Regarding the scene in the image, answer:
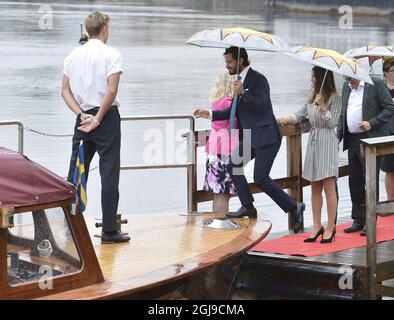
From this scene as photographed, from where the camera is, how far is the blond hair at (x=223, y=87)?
35.2 feet

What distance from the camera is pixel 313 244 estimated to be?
1074 centimetres

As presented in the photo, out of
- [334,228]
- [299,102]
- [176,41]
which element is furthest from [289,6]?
[334,228]

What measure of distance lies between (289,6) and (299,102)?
4523 cm

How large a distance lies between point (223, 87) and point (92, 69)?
2.04m

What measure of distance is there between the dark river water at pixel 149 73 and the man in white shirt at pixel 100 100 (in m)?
4.46

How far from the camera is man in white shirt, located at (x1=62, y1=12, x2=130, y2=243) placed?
9000 millimetres

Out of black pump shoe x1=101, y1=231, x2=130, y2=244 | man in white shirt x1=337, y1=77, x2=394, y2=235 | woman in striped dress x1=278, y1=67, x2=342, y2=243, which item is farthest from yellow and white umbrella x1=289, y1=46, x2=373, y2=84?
black pump shoe x1=101, y1=231, x2=130, y2=244

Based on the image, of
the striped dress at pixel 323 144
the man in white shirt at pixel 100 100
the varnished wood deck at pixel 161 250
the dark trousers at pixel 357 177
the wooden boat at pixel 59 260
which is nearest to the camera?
the wooden boat at pixel 59 260

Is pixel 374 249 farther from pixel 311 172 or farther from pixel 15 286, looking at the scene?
pixel 15 286

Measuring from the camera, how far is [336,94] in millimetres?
10469

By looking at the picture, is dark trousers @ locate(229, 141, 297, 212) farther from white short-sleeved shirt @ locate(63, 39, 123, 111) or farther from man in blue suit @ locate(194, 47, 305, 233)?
white short-sleeved shirt @ locate(63, 39, 123, 111)

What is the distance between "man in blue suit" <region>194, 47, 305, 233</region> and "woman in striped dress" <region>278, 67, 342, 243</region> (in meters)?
0.34

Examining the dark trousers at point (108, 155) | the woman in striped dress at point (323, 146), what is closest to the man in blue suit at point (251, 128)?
the woman in striped dress at point (323, 146)

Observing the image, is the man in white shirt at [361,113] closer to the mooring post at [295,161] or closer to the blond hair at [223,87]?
the blond hair at [223,87]
